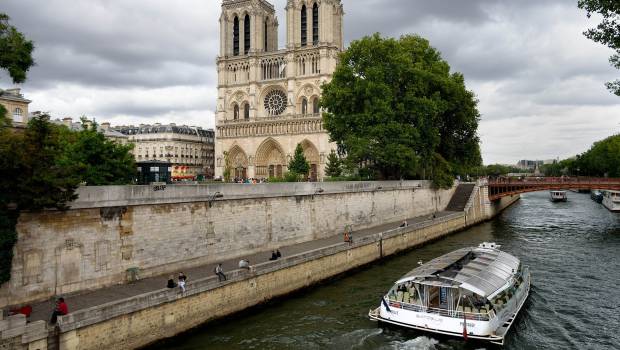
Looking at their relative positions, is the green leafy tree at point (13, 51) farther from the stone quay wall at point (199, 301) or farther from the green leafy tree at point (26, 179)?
the stone quay wall at point (199, 301)

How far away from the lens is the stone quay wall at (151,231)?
14227 mm

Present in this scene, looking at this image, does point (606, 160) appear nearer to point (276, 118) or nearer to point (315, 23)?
point (315, 23)

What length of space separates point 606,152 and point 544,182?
34296 millimetres

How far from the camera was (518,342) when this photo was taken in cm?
1522

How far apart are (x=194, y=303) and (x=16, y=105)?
36.1 metres

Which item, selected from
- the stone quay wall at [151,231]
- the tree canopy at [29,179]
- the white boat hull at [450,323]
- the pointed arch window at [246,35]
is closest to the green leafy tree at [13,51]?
the tree canopy at [29,179]

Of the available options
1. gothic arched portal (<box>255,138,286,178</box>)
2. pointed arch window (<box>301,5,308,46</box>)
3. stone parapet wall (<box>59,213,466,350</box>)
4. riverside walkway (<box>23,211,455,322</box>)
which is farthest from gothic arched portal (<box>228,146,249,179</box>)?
riverside walkway (<box>23,211,455,322</box>)

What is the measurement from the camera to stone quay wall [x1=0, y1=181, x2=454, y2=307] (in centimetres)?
1423

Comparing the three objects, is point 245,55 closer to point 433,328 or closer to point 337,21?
point 337,21

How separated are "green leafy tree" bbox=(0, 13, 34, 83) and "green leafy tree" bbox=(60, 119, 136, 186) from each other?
11.3 meters

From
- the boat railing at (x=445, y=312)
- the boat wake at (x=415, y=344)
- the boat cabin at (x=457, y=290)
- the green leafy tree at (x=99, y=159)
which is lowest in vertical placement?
the boat wake at (x=415, y=344)

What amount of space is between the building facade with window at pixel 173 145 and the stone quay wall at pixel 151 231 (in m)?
59.3

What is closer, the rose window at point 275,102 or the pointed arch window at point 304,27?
the pointed arch window at point 304,27

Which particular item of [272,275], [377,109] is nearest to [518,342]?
[272,275]
